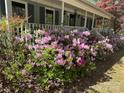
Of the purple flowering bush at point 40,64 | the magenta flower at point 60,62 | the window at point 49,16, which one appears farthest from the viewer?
the window at point 49,16

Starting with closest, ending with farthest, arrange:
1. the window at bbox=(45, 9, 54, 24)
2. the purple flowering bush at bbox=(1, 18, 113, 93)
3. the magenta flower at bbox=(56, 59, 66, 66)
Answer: the purple flowering bush at bbox=(1, 18, 113, 93) → the magenta flower at bbox=(56, 59, 66, 66) → the window at bbox=(45, 9, 54, 24)

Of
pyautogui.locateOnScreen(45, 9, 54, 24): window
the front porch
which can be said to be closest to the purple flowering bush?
the front porch

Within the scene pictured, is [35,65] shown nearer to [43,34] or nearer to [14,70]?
[14,70]

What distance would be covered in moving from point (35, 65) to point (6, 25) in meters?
1.60

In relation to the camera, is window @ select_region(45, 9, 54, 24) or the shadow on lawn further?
window @ select_region(45, 9, 54, 24)

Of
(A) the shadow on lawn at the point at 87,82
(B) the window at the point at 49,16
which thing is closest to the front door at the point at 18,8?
(B) the window at the point at 49,16

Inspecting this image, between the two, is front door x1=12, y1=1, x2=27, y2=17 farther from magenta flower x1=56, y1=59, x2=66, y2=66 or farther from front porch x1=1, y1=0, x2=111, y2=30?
magenta flower x1=56, y1=59, x2=66, y2=66

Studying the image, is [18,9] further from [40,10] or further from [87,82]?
[87,82]

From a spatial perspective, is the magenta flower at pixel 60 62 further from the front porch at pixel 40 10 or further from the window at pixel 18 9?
the window at pixel 18 9

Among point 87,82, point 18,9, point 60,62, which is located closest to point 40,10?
point 18,9

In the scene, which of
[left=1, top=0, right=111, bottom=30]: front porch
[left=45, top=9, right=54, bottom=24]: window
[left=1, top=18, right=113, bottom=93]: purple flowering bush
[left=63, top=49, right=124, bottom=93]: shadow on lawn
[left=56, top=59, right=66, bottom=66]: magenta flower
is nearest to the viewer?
[left=1, top=18, right=113, bottom=93]: purple flowering bush

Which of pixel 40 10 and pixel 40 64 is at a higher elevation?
pixel 40 10

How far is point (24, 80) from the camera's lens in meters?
4.50

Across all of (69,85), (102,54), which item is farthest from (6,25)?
(102,54)
